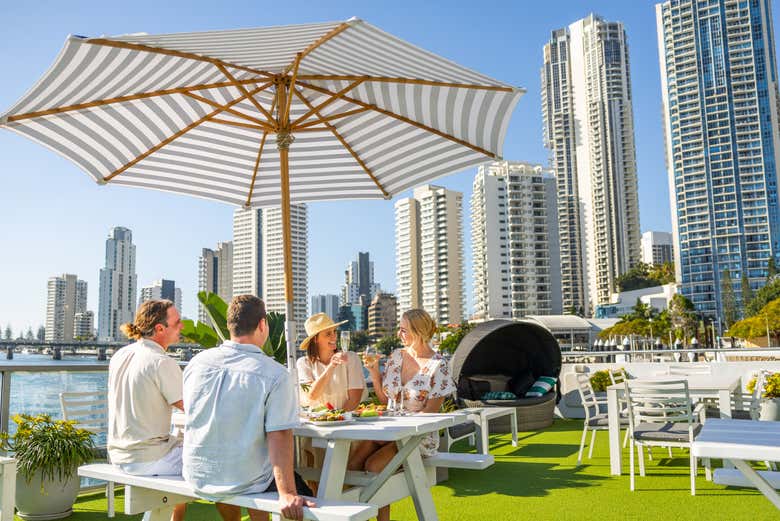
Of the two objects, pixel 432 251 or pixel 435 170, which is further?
pixel 432 251

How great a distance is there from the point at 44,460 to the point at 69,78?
8.61ft

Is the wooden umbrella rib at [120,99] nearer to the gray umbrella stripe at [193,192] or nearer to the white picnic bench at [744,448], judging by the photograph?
the gray umbrella stripe at [193,192]

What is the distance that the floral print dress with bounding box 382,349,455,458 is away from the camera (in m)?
3.96

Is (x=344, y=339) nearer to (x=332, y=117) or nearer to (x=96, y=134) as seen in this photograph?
(x=332, y=117)

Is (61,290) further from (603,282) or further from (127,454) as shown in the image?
(127,454)

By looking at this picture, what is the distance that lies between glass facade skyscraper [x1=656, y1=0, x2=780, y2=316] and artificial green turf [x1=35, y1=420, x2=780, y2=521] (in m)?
100

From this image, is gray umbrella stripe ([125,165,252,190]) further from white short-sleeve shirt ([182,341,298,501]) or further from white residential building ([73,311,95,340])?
white residential building ([73,311,95,340])

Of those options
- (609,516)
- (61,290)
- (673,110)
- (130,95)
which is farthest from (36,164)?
(673,110)

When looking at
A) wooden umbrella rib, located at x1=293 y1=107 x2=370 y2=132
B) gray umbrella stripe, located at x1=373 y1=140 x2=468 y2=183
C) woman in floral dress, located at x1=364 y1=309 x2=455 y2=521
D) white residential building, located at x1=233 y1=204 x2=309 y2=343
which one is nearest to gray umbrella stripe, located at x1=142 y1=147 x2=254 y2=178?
wooden umbrella rib, located at x1=293 y1=107 x2=370 y2=132

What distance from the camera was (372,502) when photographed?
3115 millimetres

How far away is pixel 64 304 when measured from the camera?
324ft

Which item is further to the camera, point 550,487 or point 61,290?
point 61,290

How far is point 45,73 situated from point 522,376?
899 cm

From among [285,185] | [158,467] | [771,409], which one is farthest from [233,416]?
[771,409]
